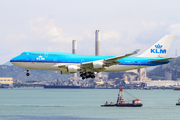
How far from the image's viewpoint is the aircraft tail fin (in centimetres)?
9086

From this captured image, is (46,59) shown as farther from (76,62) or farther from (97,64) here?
(97,64)

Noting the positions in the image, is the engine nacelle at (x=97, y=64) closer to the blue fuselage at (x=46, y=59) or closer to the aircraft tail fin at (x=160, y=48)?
the blue fuselage at (x=46, y=59)

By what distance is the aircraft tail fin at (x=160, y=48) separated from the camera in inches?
3577

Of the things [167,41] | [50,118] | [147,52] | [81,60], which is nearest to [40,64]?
[81,60]

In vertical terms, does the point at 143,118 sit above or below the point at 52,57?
below

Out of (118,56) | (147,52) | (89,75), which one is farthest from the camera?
(147,52)

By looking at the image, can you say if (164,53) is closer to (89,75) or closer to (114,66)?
(114,66)

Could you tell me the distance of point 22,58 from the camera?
253 feet

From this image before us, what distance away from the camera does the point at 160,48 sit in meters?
92.0

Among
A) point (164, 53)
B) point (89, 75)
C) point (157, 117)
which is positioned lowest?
point (157, 117)

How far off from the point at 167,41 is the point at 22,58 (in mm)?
40676

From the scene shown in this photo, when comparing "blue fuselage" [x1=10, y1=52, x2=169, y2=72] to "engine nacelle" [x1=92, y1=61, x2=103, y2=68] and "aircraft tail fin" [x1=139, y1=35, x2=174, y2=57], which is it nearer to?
"engine nacelle" [x1=92, y1=61, x2=103, y2=68]

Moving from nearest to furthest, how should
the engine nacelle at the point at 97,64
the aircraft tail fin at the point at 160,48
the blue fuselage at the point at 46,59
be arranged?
the blue fuselage at the point at 46,59
the engine nacelle at the point at 97,64
the aircraft tail fin at the point at 160,48

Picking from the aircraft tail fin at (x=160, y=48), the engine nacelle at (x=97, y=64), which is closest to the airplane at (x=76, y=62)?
the engine nacelle at (x=97, y=64)
